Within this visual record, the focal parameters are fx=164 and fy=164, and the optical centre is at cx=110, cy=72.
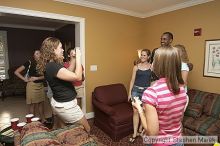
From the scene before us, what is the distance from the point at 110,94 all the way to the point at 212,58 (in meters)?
2.10

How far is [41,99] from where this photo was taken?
11.0ft

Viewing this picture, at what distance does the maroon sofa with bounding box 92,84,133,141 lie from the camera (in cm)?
285

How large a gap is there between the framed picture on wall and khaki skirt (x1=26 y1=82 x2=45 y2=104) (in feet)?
Result: 10.9

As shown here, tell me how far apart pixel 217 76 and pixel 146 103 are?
266 cm

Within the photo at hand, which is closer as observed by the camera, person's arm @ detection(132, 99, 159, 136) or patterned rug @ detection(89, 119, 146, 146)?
person's arm @ detection(132, 99, 159, 136)

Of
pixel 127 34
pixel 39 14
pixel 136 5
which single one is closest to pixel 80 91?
pixel 39 14

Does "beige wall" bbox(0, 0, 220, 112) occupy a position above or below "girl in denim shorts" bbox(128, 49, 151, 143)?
above

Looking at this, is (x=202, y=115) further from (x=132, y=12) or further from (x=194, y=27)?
(x=132, y=12)

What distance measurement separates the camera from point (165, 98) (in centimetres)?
107

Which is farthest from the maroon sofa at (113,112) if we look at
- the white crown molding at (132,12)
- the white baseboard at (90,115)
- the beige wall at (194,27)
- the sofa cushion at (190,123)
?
the white crown molding at (132,12)

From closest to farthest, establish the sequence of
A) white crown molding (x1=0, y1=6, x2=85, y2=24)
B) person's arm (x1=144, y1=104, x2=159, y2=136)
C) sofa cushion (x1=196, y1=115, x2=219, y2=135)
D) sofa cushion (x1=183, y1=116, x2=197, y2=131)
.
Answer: person's arm (x1=144, y1=104, x2=159, y2=136), sofa cushion (x1=196, y1=115, x2=219, y2=135), sofa cushion (x1=183, y1=116, x2=197, y2=131), white crown molding (x1=0, y1=6, x2=85, y2=24)

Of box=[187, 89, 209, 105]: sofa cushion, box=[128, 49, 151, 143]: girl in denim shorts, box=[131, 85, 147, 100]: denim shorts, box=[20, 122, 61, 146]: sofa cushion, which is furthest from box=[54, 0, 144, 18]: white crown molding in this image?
box=[20, 122, 61, 146]: sofa cushion

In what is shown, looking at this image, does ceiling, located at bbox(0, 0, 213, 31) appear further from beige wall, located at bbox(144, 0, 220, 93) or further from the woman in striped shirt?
the woman in striped shirt

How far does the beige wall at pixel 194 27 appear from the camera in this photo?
122 inches
